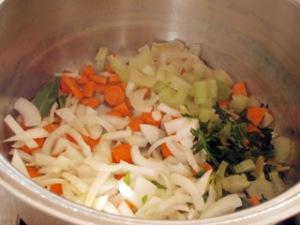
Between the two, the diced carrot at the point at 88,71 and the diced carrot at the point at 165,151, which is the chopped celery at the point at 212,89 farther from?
the diced carrot at the point at 88,71

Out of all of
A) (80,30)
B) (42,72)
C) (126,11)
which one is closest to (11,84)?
(42,72)

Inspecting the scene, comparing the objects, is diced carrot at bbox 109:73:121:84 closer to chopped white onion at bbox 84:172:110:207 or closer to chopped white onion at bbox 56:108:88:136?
chopped white onion at bbox 56:108:88:136

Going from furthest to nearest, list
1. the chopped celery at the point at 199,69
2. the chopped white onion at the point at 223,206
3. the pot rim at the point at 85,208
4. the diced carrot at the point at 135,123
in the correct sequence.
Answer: the chopped celery at the point at 199,69 → the diced carrot at the point at 135,123 → the chopped white onion at the point at 223,206 → the pot rim at the point at 85,208

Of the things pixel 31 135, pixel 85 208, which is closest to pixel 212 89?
pixel 31 135

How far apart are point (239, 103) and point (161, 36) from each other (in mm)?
281

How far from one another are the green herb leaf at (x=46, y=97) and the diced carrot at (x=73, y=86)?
24mm

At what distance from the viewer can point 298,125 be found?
1130 millimetres

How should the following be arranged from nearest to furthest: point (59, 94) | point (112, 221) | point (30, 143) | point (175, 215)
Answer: point (112, 221) → point (175, 215) → point (30, 143) → point (59, 94)

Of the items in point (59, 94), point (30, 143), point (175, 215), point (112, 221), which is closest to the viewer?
point (112, 221)

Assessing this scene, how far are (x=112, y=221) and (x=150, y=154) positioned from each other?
452mm

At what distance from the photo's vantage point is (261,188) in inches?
41.4

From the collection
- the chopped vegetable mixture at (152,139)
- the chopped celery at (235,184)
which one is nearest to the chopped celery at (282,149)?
the chopped vegetable mixture at (152,139)

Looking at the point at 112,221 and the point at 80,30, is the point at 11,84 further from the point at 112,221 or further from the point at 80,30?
the point at 112,221

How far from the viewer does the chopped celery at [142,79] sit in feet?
4.00
